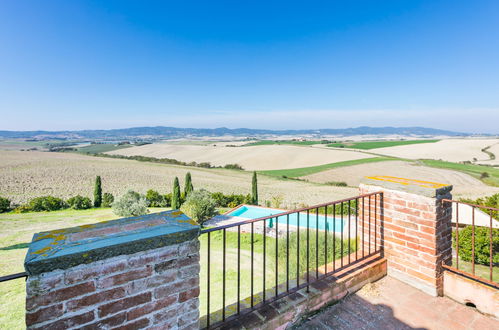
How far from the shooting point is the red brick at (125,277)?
1601mm

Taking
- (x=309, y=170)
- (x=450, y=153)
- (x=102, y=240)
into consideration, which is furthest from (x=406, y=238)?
(x=450, y=153)

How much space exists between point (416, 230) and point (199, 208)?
12101mm

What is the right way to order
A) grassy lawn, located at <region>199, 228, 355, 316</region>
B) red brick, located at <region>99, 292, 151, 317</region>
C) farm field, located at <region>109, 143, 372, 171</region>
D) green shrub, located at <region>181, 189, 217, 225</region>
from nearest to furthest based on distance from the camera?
red brick, located at <region>99, 292, 151, 317</region>, grassy lawn, located at <region>199, 228, 355, 316</region>, green shrub, located at <region>181, 189, 217, 225</region>, farm field, located at <region>109, 143, 372, 171</region>

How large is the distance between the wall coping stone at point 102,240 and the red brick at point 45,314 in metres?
0.23

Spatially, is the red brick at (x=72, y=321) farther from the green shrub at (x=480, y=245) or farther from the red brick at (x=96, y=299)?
the green shrub at (x=480, y=245)

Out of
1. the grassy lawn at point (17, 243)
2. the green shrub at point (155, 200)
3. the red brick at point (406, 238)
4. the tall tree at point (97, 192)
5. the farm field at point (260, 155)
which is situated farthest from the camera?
the farm field at point (260, 155)

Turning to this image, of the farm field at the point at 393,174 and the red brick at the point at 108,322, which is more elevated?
the red brick at the point at 108,322

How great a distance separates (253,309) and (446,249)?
265cm

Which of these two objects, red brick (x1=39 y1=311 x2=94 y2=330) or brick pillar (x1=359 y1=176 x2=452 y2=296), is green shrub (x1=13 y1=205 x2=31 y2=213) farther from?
brick pillar (x1=359 y1=176 x2=452 y2=296)

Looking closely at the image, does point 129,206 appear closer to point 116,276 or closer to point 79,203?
point 79,203

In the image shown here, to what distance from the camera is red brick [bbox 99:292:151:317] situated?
5.31ft

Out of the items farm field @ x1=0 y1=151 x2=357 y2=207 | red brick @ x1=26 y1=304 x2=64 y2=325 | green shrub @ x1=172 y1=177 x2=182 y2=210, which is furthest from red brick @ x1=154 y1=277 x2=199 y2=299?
farm field @ x1=0 y1=151 x2=357 y2=207

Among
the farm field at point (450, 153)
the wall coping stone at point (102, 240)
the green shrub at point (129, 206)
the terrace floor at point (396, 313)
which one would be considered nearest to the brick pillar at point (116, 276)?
the wall coping stone at point (102, 240)

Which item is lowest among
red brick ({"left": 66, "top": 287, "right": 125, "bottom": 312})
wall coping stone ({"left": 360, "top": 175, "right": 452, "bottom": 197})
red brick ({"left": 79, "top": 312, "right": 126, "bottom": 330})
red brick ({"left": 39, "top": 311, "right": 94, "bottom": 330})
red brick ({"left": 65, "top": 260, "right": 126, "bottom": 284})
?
red brick ({"left": 79, "top": 312, "right": 126, "bottom": 330})
